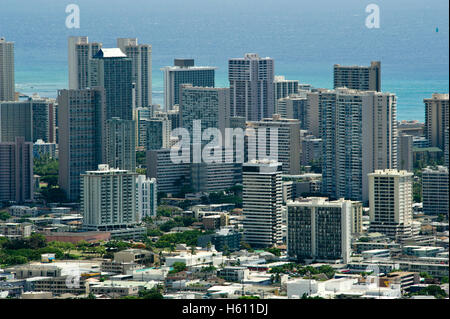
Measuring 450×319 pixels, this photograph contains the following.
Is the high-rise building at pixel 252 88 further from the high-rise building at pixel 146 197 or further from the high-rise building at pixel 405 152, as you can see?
the high-rise building at pixel 146 197

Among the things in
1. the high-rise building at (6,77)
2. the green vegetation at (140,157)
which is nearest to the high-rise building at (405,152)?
the green vegetation at (140,157)

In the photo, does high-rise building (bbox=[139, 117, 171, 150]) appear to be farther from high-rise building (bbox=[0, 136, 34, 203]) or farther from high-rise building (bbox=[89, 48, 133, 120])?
high-rise building (bbox=[0, 136, 34, 203])

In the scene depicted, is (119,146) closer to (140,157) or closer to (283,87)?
(140,157)

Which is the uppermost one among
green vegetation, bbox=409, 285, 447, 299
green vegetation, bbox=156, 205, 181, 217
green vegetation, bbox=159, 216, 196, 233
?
green vegetation, bbox=156, 205, 181, 217

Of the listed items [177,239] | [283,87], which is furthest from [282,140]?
[177,239]

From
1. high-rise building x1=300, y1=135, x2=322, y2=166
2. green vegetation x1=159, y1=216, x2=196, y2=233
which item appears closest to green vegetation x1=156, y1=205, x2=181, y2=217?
green vegetation x1=159, y1=216, x2=196, y2=233

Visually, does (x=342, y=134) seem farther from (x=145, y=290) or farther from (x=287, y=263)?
(x=145, y=290)
